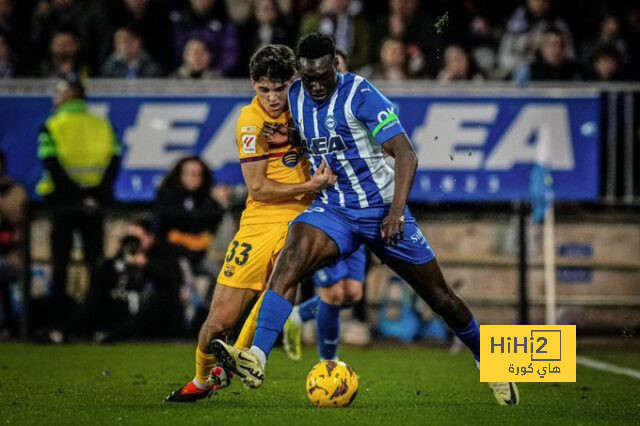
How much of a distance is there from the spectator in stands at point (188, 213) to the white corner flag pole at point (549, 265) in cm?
348

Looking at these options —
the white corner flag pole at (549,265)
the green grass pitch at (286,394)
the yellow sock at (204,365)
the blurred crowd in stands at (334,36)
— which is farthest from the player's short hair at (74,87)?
the yellow sock at (204,365)

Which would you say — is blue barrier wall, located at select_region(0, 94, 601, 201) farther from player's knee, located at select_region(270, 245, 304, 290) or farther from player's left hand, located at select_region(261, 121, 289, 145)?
player's knee, located at select_region(270, 245, 304, 290)

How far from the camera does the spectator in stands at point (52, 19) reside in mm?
15805

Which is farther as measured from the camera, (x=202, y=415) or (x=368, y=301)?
(x=368, y=301)

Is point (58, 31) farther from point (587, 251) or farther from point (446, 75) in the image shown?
point (587, 251)

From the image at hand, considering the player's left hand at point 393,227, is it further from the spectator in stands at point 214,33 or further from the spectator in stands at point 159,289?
the spectator in stands at point 214,33

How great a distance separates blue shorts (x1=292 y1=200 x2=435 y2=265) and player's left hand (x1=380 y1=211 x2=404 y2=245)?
0.12 m

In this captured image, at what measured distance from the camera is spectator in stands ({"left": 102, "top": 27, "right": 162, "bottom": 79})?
49.9 feet

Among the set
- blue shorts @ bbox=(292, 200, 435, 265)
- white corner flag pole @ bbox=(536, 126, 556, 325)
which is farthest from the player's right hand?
white corner flag pole @ bbox=(536, 126, 556, 325)

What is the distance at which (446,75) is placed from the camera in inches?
586

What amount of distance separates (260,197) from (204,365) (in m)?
1.06

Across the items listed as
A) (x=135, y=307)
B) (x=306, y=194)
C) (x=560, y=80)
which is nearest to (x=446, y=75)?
(x=560, y=80)

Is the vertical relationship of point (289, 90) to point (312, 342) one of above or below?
above

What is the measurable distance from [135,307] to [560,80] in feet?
17.0
